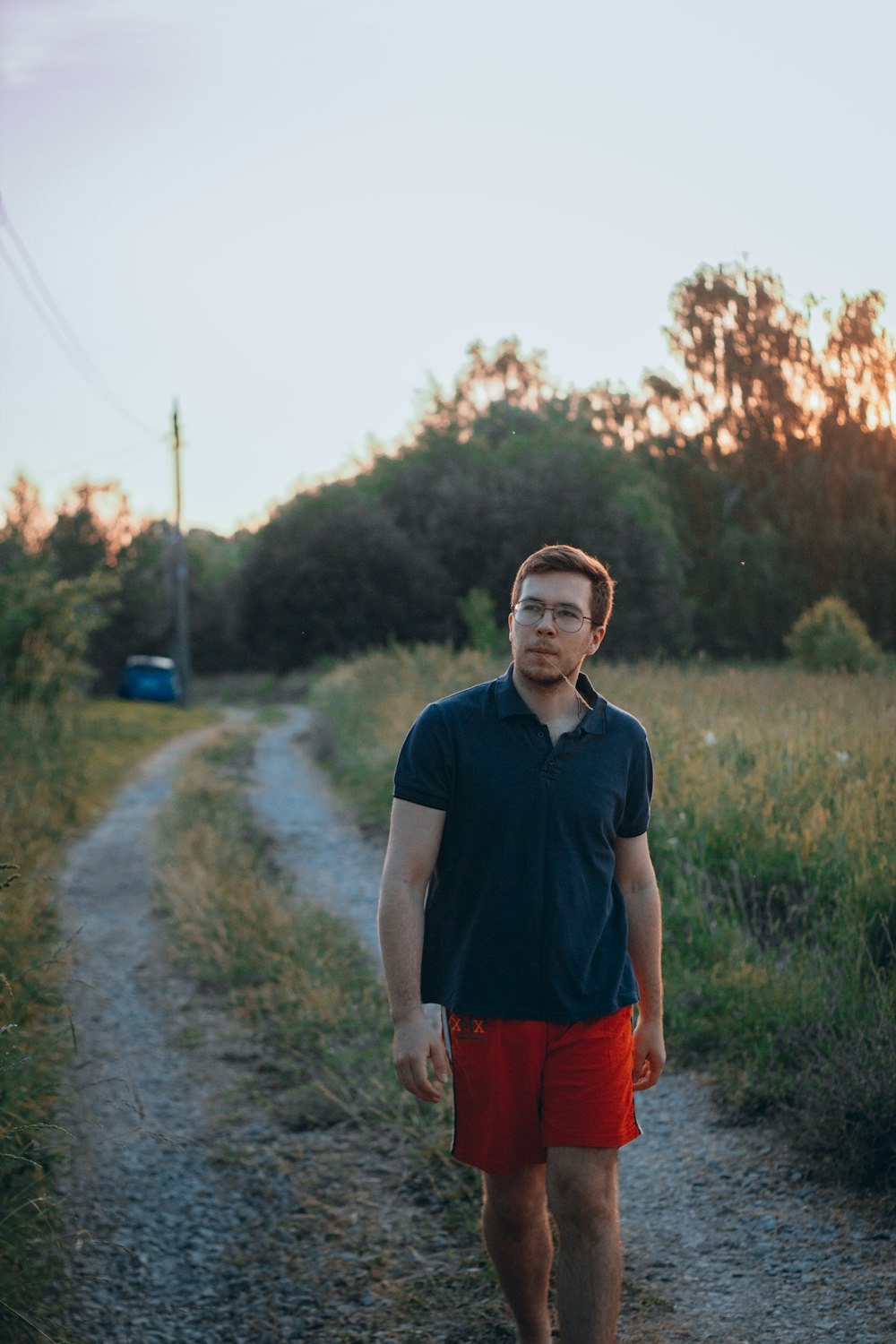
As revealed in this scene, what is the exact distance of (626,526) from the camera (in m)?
31.0

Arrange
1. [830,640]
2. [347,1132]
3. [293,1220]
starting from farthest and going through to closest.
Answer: [830,640] → [347,1132] → [293,1220]

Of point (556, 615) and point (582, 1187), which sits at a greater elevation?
point (556, 615)

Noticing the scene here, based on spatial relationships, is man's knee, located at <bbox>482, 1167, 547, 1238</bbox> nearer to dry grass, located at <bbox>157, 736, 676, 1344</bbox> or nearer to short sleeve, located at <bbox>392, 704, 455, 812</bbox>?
dry grass, located at <bbox>157, 736, 676, 1344</bbox>

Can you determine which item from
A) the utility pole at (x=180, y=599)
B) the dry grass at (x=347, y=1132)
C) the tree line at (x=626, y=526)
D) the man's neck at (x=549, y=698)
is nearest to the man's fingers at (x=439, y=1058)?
the man's neck at (x=549, y=698)

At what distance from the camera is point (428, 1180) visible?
13.3ft

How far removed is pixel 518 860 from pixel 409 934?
0.96ft

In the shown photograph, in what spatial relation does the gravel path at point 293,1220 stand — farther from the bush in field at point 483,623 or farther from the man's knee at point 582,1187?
the bush in field at point 483,623

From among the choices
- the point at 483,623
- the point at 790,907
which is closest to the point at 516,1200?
the point at 790,907

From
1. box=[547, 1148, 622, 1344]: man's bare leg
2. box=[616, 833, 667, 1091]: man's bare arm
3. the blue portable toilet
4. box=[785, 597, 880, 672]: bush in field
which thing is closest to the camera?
box=[547, 1148, 622, 1344]: man's bare leg

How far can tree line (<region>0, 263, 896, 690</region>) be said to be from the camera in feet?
86.0

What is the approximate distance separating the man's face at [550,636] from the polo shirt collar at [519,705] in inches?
1.8

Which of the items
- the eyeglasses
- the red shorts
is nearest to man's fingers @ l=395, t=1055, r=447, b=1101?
the red shorts

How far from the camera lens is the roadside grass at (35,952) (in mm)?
3227

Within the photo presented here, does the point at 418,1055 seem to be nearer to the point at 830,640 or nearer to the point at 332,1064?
the point at 332,1064
